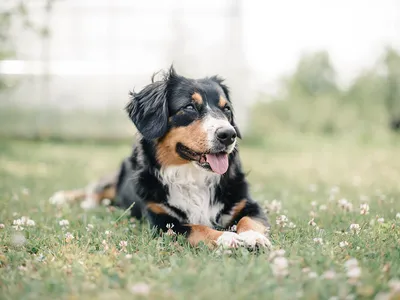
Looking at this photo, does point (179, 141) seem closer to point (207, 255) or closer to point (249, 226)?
point (249, 226)

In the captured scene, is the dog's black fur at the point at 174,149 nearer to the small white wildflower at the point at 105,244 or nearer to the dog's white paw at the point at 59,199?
the small white wildflower at the point at 105,244

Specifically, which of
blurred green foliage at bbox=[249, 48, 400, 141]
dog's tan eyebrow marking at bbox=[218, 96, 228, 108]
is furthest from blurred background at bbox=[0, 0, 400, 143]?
dog's tan eyebrow marking at bbox=[218, 96, 228, 108]

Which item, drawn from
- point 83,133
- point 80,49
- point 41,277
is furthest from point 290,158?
point 41,277

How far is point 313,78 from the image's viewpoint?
15648 millimetres

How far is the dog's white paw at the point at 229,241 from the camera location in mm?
3070

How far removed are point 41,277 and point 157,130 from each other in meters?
1.64

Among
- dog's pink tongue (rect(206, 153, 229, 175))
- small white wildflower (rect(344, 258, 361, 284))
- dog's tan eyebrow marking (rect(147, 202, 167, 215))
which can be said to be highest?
dog's pink tongue (rect(206, 153, 229, 175))

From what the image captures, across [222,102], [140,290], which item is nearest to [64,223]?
[222,102]

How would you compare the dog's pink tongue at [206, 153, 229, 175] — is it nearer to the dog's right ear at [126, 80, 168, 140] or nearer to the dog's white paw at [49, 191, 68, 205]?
the dog's right ear at [126, 80, 168, 140]

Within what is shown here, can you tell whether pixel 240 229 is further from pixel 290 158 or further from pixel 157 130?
pixel 290 158

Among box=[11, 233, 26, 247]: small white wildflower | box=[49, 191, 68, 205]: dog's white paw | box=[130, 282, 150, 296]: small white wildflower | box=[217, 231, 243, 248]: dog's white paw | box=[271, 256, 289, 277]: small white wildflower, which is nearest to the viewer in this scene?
box=[130, 282, 150, 296]: small white wildflower

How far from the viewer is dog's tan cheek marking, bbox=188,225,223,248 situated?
3.27 m

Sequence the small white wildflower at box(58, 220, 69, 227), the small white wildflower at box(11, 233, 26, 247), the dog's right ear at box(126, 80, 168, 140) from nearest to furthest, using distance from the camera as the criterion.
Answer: the small white wildflower at box(11, 233, 26, 247) < the dog's right ear at box(126, 80, 168, 140) < the small white wildflower at box(58, 220, 69, 227)

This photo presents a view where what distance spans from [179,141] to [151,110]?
15.2 inches
